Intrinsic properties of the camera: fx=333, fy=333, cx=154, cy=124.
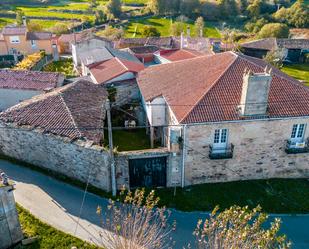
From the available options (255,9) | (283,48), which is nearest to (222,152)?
(283,48)

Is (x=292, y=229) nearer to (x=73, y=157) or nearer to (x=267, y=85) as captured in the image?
(x=267, y=85)

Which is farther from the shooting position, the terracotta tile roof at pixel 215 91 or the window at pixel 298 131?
the window at pixel 298 131

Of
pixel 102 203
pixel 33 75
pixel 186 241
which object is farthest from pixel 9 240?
pixel 33 75

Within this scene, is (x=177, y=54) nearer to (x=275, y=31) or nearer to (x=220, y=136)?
(x=220, y=136)

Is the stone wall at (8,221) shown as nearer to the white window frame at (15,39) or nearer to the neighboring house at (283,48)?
the white window frame at (15,39)

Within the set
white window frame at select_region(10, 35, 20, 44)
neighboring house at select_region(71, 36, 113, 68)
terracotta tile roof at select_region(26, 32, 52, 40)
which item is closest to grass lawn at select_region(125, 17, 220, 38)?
terracotta tile roof at select_region(26, 32, 52, 40)

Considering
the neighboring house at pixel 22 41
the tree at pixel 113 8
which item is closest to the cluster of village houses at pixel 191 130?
the neighboring house at pixel 22 41

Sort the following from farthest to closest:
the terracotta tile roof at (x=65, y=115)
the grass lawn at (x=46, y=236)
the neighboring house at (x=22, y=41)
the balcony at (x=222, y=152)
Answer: the neighboring house at (x=22, y=41)
the terracotta tile roof at (x=65, y=115)
the balcony at (x=222, y=152)
the grass lawn at (x=46, y=236)
